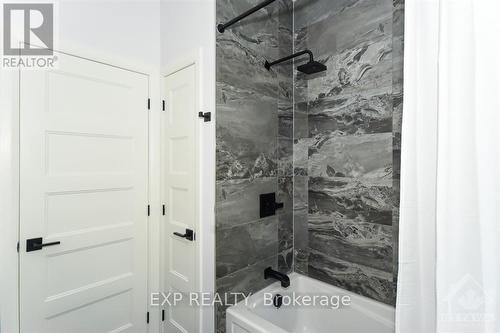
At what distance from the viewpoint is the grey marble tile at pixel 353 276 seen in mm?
1542

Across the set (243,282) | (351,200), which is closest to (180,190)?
(243,282)

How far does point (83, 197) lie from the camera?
63.0 inches

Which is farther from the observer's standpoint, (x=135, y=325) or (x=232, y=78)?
(x=135, y=325)

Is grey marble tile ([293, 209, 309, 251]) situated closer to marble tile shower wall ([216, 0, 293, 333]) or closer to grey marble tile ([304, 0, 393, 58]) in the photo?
marble tile shower wall ([216, 0, 293, 333])

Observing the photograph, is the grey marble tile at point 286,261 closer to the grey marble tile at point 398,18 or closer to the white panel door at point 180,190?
the white panel door at point 180,190

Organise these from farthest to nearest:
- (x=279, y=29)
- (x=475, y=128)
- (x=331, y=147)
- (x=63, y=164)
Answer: (x=279, y=29) → (x=331, y=147) → (x=63, y=164) → (x=475, y=128)

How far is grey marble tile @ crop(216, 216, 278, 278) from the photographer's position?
1.56 m

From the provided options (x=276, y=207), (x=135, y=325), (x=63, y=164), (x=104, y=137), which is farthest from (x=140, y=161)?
(x=135, y=325)

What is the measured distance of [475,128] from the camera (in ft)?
2.29

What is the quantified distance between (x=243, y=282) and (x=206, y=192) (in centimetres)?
67

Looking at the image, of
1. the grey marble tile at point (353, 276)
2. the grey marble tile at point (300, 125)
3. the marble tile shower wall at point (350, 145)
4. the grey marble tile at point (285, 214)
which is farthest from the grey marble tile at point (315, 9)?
the grey marble tile at point (353, 276)

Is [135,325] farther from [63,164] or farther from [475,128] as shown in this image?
[475,128]

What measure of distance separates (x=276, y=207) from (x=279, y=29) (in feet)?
4.51

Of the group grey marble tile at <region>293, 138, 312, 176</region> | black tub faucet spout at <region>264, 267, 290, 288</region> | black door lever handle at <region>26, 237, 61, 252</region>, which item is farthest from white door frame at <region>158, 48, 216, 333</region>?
black door lever handle at <region>26, 237, 61, 252</region>
